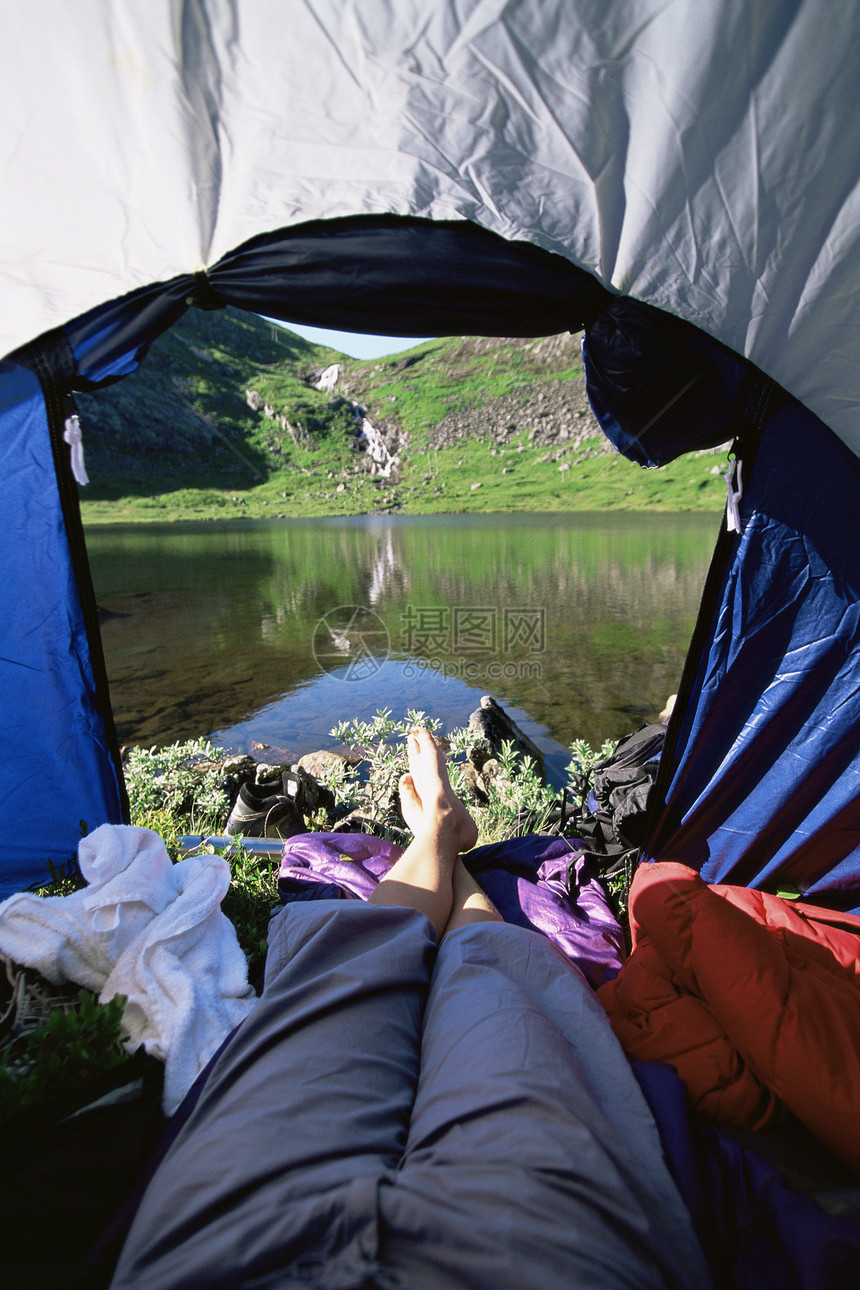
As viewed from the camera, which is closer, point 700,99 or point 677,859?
point 700,99

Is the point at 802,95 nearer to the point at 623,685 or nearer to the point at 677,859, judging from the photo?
the point at 677,859

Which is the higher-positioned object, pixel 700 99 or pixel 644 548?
pixel 700 99

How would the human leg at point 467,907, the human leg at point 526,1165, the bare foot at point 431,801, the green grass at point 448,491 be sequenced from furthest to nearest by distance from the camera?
1. the green grass at point 448,491
2. the bare foot at point 431,801
3. the human leg at point 467,907
4. the human leg at point 526,1165

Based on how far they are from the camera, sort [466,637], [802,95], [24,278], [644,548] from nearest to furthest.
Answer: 1. [802,95]
2. [24,278]
3. [466,637]
4. [644,548]

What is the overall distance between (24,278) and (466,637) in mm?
10458

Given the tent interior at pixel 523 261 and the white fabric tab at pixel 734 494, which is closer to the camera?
the tent interior at pixel 523 261

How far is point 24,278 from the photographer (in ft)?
6.91

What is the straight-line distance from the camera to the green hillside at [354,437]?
242ft

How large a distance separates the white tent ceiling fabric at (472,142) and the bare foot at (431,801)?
2.21 metres

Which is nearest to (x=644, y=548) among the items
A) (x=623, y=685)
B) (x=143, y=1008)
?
(x=623, y=685)

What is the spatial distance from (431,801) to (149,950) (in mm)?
1372

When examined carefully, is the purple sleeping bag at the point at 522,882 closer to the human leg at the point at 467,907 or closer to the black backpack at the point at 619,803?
the black backpack at the point at 619,803

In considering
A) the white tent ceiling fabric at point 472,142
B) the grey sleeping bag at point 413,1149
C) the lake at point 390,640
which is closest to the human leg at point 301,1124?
the grey sleeping bag at point 413,1149

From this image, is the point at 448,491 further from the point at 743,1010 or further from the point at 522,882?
the point at 743,1010
